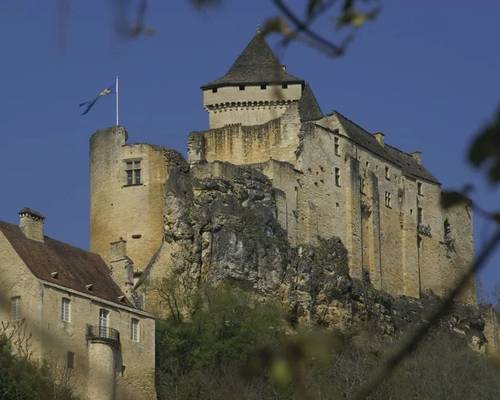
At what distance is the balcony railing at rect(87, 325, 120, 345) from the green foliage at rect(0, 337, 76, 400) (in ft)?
7.87

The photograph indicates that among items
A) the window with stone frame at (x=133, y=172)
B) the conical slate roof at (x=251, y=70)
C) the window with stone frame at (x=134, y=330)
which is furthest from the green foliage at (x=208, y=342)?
the conical slate roof at (x=251, y=70)

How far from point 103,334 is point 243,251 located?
10925mm

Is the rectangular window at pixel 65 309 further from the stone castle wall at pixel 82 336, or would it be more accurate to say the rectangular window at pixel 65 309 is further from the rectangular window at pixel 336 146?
the rectangular window at pixel 336 146

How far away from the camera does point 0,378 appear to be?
33938 millimetres

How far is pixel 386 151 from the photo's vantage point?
198 feet

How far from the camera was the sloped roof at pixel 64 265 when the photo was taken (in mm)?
37844

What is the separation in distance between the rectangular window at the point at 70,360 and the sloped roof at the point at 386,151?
855 inches

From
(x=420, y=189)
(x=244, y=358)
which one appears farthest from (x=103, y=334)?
(x=420, y=189)

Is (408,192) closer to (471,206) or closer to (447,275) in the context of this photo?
(447,275)

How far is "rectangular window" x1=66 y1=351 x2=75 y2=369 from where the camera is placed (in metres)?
36.4

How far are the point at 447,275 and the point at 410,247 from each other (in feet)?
11.0

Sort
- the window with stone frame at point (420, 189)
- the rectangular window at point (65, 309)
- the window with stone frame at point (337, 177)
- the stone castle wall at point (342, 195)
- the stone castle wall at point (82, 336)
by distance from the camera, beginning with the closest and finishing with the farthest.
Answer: the stone castle wall at point (82, 336) → the rectangular window at point (65, 309) → the stone castle wall at point (342, 195) → the window with stone frame at point (337, 177) → the window with stone frame at point (420, 189)

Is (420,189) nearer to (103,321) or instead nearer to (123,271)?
(123,271)

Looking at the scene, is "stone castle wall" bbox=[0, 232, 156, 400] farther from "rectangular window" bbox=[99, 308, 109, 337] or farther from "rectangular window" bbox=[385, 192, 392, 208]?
"rectangular window" bbox=[385, 192, 392, 208]
